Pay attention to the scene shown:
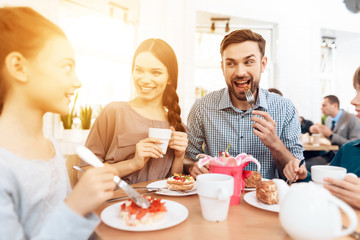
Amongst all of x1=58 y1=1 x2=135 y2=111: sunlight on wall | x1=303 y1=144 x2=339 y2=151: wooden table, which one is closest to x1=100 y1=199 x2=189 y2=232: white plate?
x1=58 y1=1 x2=135 y2=111: sunlight on wall

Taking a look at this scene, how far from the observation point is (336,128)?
4.74 metres

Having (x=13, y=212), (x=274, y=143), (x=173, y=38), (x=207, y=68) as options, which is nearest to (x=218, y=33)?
(x=207, y=68)

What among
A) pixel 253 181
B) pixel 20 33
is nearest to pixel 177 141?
pixel 253 181

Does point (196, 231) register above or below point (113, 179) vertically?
below

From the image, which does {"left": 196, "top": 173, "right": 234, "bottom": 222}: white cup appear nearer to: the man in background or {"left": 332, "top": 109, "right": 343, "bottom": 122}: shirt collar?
the man in background

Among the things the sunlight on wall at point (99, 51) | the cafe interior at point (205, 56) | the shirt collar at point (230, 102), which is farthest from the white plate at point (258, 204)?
the sunlight on wall at point (99, 51)

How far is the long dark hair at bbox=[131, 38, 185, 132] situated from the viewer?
1.43m

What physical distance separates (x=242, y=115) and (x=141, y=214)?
1.14 m

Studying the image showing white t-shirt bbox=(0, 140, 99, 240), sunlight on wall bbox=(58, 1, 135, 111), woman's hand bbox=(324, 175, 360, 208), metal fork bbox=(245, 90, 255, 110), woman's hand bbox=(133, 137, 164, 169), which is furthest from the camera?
sunlight on wall bbox=(58, 1, 135, 111)

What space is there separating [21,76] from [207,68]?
4.54 meters

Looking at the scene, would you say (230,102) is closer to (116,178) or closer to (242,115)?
(242,115)

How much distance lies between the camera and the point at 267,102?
5.80 ft

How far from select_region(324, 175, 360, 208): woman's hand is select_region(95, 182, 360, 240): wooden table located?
0.75ft

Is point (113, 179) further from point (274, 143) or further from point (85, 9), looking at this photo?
point (85, 9)
